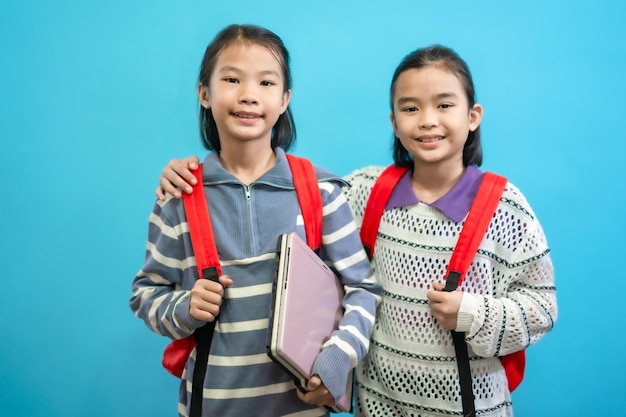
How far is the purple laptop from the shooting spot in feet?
2.84

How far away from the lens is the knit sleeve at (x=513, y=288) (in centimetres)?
102

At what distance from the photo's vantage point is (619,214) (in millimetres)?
1549

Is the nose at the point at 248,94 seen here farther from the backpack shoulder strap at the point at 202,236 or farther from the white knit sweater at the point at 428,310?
Result: the white knit sweater at the point at 428,310

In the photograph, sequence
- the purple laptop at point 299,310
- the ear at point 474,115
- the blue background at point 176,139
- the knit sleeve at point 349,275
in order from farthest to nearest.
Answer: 1. the blue background at point 176,139
2. the ear at point 474,115
3. the knit sleeve at point 349,275
4. the purple laptop at point 299,310

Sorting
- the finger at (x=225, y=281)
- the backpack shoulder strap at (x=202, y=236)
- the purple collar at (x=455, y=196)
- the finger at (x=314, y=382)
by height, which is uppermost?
the purple collar at (x=455, y=196)

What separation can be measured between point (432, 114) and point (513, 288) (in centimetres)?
32

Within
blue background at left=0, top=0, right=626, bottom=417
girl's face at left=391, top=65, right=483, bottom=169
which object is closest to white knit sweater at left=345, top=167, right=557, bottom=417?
girl's face at left=391, top=65, right=483, bottom=169

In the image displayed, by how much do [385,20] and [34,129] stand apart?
34.5 inches

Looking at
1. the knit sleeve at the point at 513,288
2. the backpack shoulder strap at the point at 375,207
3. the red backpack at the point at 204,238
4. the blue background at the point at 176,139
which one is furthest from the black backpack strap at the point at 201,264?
the blue background at the point at 176,139

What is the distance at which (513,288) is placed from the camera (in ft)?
3.55

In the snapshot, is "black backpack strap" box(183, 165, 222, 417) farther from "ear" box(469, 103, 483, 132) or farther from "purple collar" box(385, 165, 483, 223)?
"ear" box(469, 103, 483, 132)

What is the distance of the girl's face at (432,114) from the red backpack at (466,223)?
78 millimetres

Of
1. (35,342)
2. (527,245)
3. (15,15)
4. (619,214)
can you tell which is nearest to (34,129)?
(15,15)

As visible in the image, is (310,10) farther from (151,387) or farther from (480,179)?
(151,387)
